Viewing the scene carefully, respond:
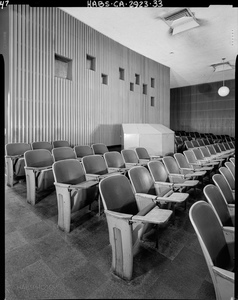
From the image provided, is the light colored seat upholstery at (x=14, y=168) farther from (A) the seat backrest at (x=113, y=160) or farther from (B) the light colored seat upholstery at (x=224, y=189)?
(B) the light colored seat upholstery at (x=224, y=189)

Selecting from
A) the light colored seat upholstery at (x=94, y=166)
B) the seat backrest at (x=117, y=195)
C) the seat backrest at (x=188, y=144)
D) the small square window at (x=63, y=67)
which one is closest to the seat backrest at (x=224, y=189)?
the seat backrest at (x=117, y=195)

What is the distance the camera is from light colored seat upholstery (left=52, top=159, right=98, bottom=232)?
6.82 ft

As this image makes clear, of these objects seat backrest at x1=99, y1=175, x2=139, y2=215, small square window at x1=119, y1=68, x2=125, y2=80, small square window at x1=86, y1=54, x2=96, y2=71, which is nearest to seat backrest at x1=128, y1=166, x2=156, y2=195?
seat backrest at x1=99, y1=175, x2=139, y2=215

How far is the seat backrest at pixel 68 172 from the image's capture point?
2248mm

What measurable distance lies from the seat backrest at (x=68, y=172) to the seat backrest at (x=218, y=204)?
4.81 ft

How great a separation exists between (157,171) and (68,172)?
3.84 feet

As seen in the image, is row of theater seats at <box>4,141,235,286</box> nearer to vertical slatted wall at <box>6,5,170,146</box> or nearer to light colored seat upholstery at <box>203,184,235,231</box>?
light colored seat upholstery at <box>203,184,235,231</box>

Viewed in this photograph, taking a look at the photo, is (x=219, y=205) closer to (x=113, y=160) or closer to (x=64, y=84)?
(x=113, y=160)

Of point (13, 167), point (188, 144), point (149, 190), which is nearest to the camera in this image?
point (149, 190)

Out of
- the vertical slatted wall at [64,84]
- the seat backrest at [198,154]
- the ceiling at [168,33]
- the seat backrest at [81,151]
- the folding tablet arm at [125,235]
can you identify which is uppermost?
the ceiling at [168,33]

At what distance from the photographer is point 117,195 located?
1.71 m

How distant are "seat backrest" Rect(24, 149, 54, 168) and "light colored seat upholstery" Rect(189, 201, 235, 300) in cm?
251

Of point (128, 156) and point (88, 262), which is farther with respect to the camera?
point (128, 156)

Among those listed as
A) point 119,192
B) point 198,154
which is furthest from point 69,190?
point 198,154
